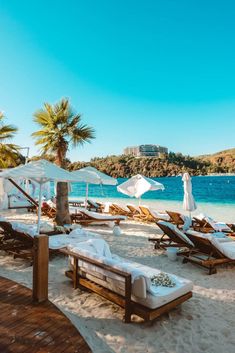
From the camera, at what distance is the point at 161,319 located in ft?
11.3

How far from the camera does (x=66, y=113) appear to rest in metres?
10.6

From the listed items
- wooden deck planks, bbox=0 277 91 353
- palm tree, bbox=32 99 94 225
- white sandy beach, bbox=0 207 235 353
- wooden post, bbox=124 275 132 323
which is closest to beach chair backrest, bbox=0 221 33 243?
white sandy beach, bbox=0 207 235 353

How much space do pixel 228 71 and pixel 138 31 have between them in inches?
350

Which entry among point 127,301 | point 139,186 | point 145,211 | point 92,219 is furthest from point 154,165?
point 127,301

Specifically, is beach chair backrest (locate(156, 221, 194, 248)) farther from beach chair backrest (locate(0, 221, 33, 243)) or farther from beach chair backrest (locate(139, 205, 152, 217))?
beach chair backrest (locate(139, 205, 152, 217))

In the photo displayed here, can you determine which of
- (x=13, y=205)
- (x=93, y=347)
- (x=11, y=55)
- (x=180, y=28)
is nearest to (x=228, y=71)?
(x=180, y=28)

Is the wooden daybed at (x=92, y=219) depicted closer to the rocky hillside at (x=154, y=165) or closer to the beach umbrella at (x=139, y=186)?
the beach umbrella at (x=139, y=186)

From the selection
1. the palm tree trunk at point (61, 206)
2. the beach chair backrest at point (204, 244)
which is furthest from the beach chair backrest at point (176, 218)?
the beach chair backrest at point (204, 244)

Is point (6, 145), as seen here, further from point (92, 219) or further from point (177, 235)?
point (177, 235)

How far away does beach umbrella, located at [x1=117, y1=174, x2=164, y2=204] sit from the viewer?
40.8ft

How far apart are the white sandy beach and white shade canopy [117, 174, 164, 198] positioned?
22.7 feet

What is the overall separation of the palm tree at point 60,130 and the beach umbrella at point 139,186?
357 cm

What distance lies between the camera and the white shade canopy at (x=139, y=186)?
12.4m

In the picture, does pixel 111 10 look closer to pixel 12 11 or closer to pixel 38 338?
pixel 12 11
